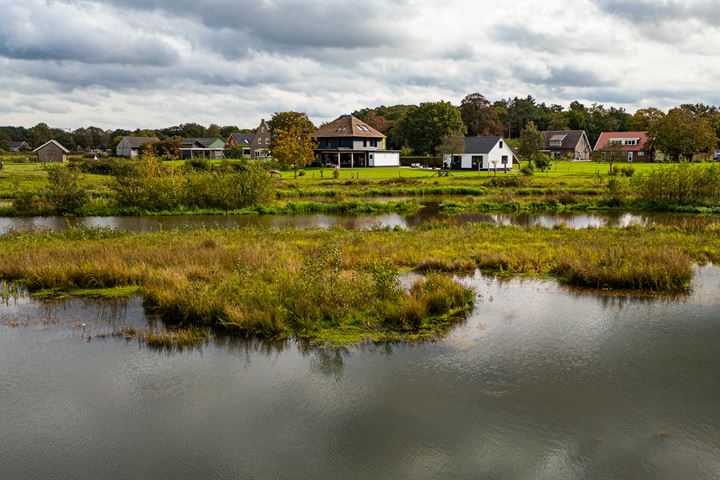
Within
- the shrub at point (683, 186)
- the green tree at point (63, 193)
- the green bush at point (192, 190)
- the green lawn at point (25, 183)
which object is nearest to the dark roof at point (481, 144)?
the shrub at point (683, 186)

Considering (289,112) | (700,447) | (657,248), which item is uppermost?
(289,112)

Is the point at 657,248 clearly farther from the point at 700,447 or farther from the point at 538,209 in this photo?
the point at 538,209

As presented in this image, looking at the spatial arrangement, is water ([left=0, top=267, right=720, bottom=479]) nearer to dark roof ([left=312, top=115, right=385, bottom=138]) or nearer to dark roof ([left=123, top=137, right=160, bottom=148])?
dark roof ([left=312, top=115, right=385, bottom=138])

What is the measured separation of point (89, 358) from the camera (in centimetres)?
1201

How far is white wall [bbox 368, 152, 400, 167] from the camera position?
8025 centimetres

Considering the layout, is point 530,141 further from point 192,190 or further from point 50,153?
point 50,153

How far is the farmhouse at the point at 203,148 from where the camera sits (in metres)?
118

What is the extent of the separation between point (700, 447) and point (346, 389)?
5855 mm

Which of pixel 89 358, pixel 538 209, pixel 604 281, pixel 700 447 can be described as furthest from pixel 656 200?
pixel 89 358

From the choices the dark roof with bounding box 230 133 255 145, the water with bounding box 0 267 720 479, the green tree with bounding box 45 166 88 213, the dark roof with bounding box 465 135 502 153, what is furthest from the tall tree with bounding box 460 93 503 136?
the water with bounding box 0 267 720 479

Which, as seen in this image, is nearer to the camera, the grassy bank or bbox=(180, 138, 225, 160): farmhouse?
the grassy bank

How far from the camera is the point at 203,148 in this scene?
11812cm

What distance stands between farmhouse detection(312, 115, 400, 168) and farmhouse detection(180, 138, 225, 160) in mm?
43927

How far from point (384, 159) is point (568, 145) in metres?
37.0
